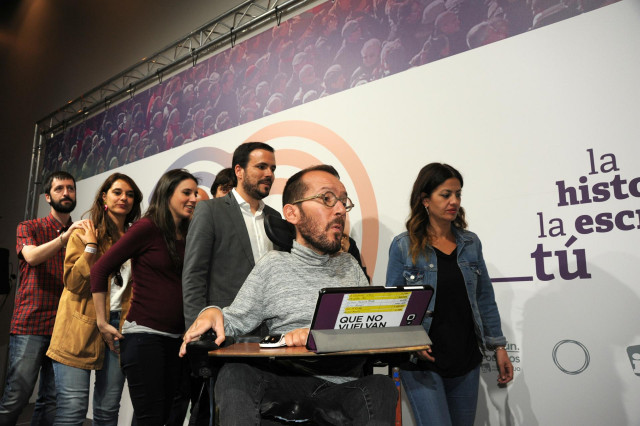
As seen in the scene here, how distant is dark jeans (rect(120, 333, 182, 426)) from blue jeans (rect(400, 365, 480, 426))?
1133mm

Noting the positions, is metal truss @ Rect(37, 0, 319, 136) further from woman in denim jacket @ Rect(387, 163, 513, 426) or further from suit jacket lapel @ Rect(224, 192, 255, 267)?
woman in denim jacket @ Rect(387, 163, 513, 426)

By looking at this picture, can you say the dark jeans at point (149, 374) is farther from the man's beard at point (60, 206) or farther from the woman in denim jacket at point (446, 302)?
the man's beard at point (60, 206)

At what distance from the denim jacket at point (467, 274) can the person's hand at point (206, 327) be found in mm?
997

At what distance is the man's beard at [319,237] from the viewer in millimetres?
1747

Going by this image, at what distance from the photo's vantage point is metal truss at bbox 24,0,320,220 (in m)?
3.99

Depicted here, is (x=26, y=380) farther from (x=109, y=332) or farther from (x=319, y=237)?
(x=319, y=237)

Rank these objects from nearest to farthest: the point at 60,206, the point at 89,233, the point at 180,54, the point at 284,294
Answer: the point at 284,294
the point at 89,233
the point at 60,206
the point at 180,54

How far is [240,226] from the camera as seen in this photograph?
240cm

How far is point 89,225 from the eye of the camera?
9.35 feet

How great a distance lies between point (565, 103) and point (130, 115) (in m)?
4.53

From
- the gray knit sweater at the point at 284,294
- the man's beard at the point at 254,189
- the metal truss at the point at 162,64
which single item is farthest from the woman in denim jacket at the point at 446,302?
the metal truss at the point at 162,64

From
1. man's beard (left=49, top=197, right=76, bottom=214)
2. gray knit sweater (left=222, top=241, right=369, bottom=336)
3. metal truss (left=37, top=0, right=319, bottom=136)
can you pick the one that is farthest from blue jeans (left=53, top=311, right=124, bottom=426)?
metal truss (left=37, top=0, right=319, bottom=136)

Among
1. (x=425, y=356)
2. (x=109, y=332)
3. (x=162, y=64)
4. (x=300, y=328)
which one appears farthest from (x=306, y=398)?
(x=162, y=64)

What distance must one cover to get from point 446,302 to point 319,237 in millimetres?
746
